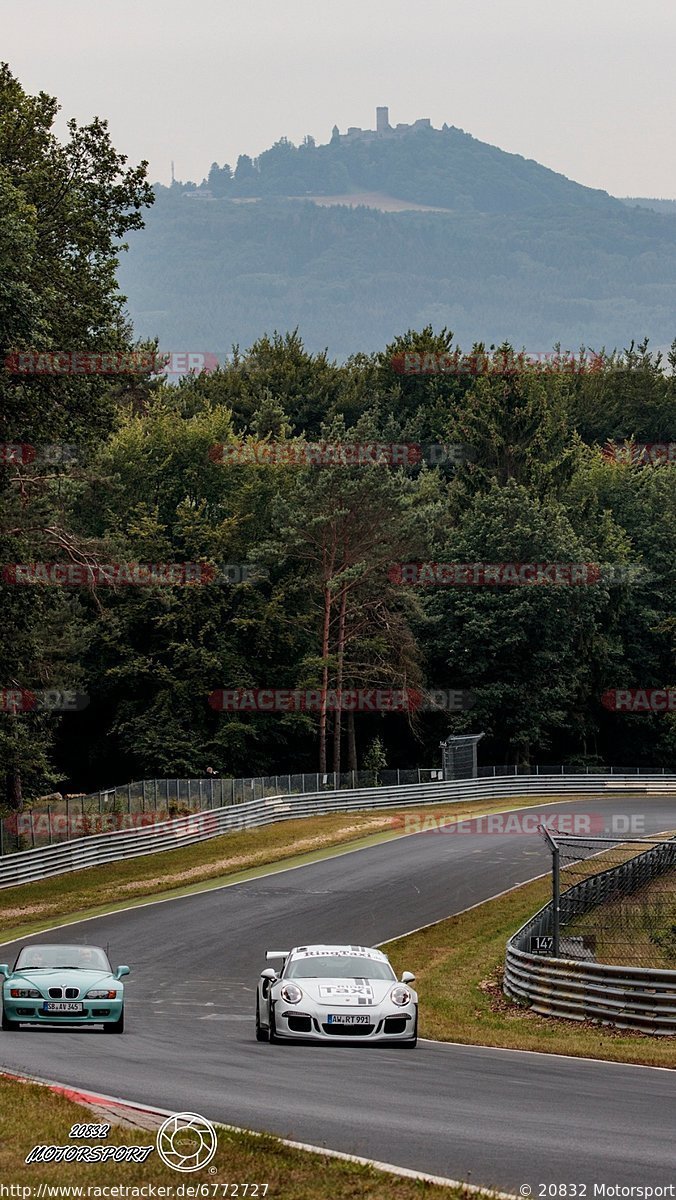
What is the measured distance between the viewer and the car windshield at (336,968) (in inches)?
762

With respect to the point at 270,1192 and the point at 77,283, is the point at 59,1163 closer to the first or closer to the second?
the point at 270,1192

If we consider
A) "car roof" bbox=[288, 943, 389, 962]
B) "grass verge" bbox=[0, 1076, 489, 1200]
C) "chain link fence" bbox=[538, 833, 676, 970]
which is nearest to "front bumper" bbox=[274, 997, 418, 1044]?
"car roof" bbox=[288, 943, 389, 962]

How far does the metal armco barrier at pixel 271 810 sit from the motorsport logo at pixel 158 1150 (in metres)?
32.1

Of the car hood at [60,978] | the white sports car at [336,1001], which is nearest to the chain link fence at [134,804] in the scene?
the car hood at [60,978]

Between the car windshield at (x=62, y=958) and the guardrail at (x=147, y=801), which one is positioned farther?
the guardrail at (x=147, y=801)

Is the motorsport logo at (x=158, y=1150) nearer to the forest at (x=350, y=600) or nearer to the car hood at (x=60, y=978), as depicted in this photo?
the car hood at (x=60, y=978)

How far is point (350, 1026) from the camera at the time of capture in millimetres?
18516

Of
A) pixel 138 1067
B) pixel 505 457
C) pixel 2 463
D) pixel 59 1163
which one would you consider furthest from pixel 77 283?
pixel 505 457

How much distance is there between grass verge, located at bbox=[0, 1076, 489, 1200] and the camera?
34.0ft

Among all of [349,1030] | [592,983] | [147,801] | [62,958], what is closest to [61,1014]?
[62,958]

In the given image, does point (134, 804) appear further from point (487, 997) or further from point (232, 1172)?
point (232, 1172)

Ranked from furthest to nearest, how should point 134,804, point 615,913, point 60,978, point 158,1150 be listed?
1. point 134,804
2. point 615,913
3. point 60,978
4. point 158,1150

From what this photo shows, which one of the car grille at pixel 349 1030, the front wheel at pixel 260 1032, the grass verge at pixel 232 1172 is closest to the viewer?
the grass verge at pixel 232 1172

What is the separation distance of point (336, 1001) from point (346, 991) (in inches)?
8.9
